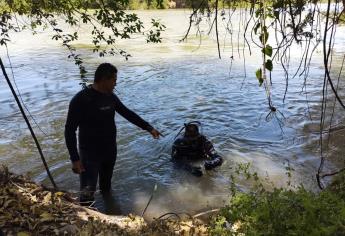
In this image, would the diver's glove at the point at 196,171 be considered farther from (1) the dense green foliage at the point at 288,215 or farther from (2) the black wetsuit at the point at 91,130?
(1) the dense green foliage at the point at 288,215

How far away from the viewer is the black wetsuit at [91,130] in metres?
5.37

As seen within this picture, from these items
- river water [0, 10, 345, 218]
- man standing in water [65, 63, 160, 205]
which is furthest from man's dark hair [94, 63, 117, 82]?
river water [0, 10, 345, 218]

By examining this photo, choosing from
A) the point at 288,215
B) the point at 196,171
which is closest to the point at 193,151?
the point at 196,171

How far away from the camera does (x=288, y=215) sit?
3.32 metres

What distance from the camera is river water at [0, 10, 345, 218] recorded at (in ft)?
24.9

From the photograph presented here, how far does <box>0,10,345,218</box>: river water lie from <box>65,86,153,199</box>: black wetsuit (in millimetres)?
1247

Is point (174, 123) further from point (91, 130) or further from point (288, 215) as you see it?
point (288, 215)

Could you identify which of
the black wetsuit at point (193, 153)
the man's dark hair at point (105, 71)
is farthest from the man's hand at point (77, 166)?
the black wetsuit at point (193, 153)

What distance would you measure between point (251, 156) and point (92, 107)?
452cm

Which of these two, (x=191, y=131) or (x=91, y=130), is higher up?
(x=91, y=130)

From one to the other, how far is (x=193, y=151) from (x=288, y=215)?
4.53 m

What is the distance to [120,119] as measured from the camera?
11945 mm

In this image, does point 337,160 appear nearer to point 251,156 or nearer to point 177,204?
point 251,156

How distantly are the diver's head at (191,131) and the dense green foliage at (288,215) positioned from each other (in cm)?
381
